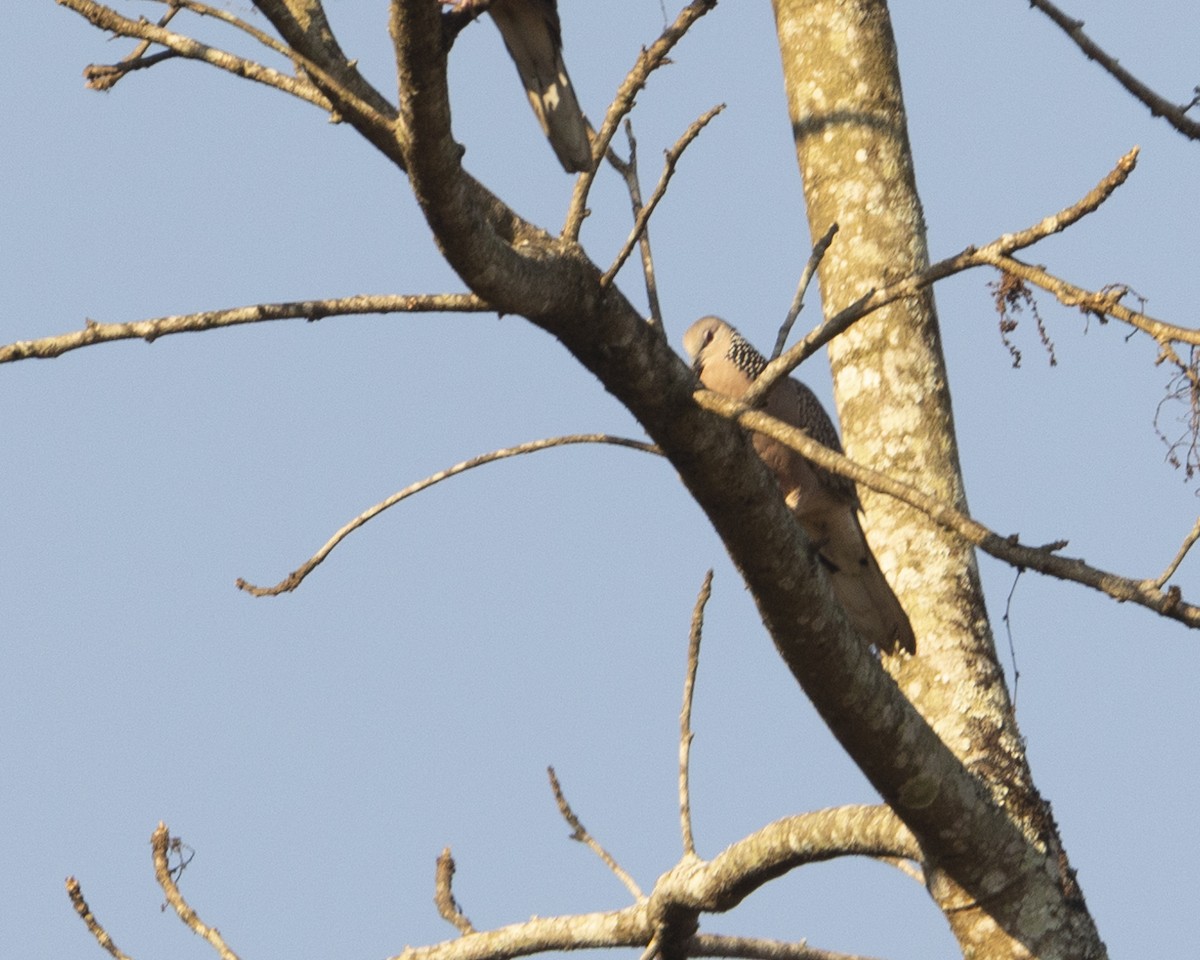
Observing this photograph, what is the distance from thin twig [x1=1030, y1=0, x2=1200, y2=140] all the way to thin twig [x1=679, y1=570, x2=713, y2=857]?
4.96 ft

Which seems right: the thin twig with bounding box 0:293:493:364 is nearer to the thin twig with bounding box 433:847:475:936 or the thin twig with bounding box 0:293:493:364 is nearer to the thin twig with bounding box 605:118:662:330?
the thin twig with bounding box 605:118:662:330

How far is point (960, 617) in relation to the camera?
332 cm

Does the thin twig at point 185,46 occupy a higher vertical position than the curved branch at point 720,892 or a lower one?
higher

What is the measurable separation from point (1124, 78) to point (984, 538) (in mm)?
1909

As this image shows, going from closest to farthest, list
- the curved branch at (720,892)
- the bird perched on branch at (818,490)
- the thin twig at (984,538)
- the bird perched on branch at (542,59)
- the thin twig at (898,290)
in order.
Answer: the thin twig at (984,538), the thin twig at (898,290), the curved branch at (720,892), the bird perched on branch at (818,490), the bird perched on branch at (542,59)

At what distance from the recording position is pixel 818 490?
382cm

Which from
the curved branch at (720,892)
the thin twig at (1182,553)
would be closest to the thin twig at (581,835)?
the curved branch at (720,892)

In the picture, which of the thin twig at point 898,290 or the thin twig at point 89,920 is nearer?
the thin twig at point 898,290

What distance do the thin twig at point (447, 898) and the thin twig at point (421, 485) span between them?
3.17ft

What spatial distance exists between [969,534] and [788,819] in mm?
943

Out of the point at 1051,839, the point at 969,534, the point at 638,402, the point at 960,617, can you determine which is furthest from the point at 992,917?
the point at 638,402

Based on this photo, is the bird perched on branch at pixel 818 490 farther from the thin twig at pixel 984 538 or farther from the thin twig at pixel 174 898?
the thin twig at pixel 174 898

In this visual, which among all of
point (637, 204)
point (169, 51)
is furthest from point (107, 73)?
point (637, 204)

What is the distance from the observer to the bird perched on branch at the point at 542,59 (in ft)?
13.3
